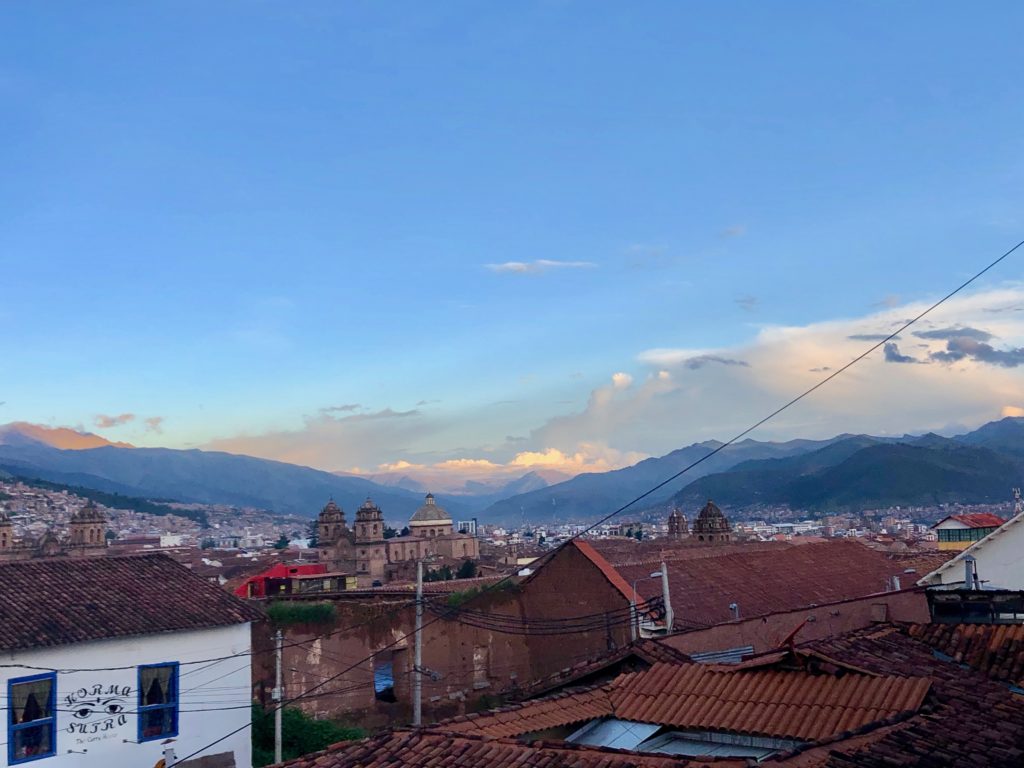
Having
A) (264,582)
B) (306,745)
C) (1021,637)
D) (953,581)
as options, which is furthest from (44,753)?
(264,582)

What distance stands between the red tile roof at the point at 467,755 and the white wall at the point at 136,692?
7634 mm

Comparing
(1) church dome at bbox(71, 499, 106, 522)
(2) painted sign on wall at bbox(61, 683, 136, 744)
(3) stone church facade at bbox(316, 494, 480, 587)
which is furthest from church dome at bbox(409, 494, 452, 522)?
(2) painted sign on wall at bbox(61, 683, 136, 744)

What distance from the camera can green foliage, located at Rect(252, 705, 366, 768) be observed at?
17859 mm

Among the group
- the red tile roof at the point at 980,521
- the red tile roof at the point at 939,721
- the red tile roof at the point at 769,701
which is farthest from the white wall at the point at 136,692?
the red tile roof at the point at 980,521

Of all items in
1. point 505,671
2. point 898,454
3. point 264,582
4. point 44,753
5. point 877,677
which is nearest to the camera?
point 877,677

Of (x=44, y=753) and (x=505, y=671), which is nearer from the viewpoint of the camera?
(x=44, y=753)

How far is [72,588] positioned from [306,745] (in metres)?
5.13

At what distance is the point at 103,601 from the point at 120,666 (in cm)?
120

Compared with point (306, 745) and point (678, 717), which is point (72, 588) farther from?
point (678, 717)

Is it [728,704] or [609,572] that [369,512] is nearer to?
[609,572]

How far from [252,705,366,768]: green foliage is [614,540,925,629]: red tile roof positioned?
6.77 meters

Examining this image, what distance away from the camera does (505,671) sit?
872 inches

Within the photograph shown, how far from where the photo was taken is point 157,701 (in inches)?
600

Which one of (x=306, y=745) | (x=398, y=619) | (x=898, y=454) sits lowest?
(x=306, y=745)
